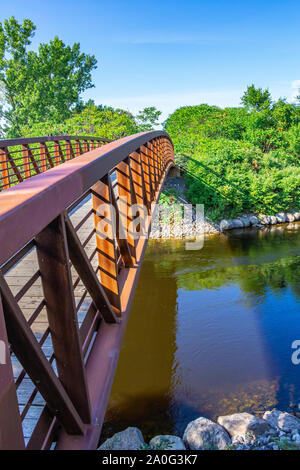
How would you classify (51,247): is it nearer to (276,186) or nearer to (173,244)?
(173,244)

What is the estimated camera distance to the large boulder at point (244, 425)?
18.7 feet

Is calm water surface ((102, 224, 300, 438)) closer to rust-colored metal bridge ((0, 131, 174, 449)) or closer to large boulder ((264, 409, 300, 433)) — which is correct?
large boulder ((264, 409, 300, 433))

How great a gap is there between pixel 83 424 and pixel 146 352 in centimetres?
681

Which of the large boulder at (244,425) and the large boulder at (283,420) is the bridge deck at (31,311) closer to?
the large boulder at (244,425)

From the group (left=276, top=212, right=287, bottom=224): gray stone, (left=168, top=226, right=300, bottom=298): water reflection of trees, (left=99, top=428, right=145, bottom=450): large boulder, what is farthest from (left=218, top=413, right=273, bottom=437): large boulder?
(left=276, top=212, right=287, bottom=224): gray stone

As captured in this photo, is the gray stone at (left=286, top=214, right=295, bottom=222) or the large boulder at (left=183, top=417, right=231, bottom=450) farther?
the gray stone at (left=286, top=214, right=295, bottom=222)

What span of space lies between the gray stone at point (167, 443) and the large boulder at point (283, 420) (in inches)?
60.1

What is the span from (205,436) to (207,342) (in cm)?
329

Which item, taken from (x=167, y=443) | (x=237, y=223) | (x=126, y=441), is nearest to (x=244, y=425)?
(x=167, y=443)

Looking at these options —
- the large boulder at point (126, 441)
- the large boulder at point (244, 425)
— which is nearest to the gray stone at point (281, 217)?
the large boulder at point (244, 425)

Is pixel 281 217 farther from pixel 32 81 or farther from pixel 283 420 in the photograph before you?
pixel 32 81

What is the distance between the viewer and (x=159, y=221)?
1953 cm

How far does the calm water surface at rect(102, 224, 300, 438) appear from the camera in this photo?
6.82 m

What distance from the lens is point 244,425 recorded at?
19.0 ft
